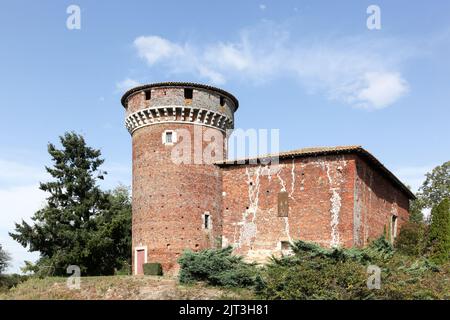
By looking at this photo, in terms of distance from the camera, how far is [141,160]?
2986 cm

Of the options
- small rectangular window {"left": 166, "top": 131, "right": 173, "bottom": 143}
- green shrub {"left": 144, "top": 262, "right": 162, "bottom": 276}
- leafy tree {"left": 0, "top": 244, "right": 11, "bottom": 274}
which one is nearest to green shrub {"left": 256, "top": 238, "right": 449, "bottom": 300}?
green shrub {"left": 144, "top": 262, "right": 162, "bottom": 276}

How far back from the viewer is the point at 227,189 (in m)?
24.9

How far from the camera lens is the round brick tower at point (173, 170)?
93.2ft

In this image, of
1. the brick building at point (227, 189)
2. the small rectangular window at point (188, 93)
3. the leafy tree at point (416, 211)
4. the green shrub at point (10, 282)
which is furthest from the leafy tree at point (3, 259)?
the leafy tree at point (416, 211)

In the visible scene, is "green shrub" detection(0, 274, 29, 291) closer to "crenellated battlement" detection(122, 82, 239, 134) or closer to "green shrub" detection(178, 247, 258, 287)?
"green shrub" detection(178, 247, 258, 287)

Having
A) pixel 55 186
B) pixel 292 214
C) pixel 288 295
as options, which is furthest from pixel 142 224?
pixel 288 295

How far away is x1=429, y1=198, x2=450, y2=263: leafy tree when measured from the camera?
24.0 metres

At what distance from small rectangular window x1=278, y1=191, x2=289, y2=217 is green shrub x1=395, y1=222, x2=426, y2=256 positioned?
7250 millimetres

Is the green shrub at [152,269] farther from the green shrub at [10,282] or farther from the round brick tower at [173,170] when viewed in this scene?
the green shrub at [10,282]

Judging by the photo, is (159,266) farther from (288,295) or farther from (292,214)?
(288,295)

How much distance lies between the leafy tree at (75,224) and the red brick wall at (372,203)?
51.1ft
